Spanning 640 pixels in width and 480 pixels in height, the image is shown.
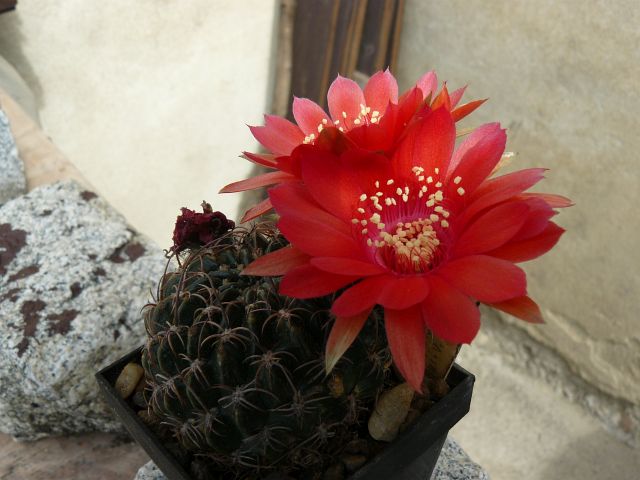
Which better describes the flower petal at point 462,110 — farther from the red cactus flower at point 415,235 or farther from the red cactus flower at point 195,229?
the red cactus flower at point 195,229

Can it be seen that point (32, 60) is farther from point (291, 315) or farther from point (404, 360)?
point (404, 360)

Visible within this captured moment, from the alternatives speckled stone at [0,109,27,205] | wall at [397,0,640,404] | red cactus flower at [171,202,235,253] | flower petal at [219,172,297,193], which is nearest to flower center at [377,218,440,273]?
flower petal at [219,172,297,193]

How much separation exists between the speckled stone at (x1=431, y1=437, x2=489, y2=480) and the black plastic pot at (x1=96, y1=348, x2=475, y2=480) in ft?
0.61

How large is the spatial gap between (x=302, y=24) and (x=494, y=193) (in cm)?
209

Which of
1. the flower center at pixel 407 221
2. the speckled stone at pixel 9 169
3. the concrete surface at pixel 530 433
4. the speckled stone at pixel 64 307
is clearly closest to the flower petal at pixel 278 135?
the flower center at pixel 407 221

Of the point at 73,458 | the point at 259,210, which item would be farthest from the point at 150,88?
the point at 259,210

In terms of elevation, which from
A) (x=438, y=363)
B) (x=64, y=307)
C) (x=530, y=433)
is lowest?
(x=530, y=433)

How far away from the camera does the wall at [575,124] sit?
1.88 m

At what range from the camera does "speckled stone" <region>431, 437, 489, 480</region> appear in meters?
1.00

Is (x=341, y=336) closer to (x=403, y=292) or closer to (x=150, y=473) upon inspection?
(x=403, y=292)

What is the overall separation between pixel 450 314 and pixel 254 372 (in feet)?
0.71

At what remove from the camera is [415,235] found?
0.69 metres

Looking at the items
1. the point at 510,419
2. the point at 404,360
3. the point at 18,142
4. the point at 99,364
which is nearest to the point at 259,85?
the point at 18,142

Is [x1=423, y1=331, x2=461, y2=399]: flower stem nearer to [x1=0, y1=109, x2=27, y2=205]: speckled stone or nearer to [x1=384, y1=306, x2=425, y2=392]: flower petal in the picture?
[x1=384, y1=306, x2=425, y2=392]: flower petal
